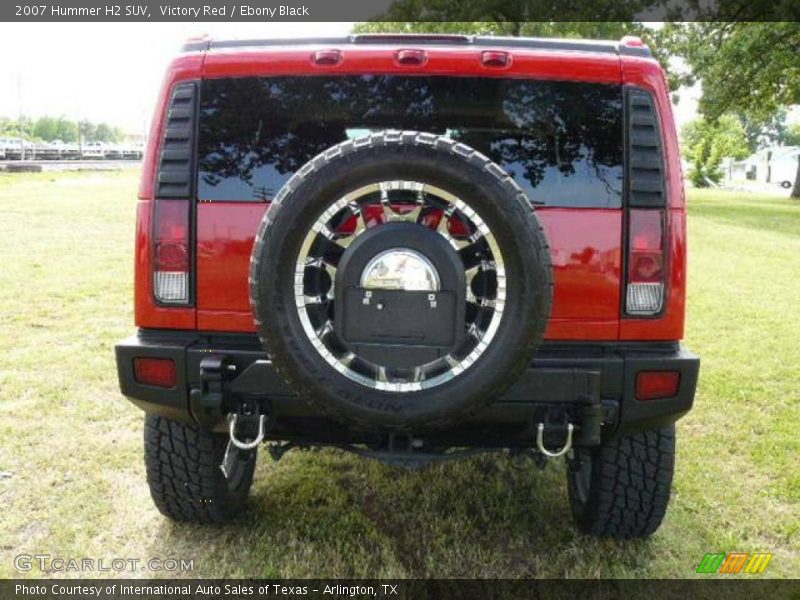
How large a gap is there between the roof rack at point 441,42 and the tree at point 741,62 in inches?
965

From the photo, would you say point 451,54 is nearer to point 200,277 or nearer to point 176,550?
point 200,277

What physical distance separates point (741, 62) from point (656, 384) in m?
25.9

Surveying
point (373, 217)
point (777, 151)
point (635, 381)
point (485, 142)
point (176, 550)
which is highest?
point (777, 151)

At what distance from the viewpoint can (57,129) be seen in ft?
393

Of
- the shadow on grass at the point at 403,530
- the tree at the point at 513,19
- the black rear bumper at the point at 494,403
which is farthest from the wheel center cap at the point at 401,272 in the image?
the tree at the point at 513,19

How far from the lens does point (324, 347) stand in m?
2.24

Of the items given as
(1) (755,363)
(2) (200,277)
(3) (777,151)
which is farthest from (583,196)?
(3) (777,151)

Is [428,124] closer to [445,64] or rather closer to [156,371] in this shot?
[445,64]

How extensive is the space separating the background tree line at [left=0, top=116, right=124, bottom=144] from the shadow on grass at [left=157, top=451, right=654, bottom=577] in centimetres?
11767

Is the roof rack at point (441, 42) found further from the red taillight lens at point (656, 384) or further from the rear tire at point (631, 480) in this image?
the rear tire at point (631, 480)

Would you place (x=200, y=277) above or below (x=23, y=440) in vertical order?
above

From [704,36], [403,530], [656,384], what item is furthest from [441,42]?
[704,36]

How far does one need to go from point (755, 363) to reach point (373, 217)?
4.91 m

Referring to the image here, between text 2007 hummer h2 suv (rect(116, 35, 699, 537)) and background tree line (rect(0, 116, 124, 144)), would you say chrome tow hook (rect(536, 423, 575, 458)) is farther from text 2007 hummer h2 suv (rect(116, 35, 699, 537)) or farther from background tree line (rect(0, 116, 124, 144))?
background tree line (rect(0, 116, 124, 144))
